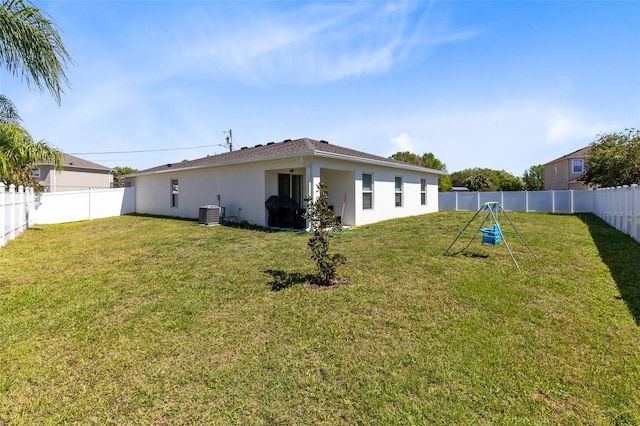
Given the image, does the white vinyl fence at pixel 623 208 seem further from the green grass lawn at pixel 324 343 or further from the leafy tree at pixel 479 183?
the leafy tree at pixel 479 183

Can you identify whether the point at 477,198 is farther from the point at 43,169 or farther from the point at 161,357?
the point at 43,169

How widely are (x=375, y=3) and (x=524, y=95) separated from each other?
249 inches

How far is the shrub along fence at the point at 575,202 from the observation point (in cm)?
893

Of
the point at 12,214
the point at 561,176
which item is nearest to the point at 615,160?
the point at 561,176

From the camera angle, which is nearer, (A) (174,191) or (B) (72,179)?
(A) (174,191)

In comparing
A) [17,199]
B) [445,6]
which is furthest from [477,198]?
[17,199]

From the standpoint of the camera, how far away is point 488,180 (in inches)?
1588

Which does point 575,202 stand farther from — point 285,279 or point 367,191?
point 285,279

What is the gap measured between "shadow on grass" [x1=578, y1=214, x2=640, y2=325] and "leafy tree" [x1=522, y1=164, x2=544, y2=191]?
146 ft

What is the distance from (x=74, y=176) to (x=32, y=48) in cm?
2636

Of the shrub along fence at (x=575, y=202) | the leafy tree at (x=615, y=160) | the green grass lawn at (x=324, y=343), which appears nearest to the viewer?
the green grass lawn at (x=324, y=343)

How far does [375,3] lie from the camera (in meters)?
8.38

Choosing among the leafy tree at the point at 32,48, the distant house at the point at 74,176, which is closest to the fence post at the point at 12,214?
the leafy tree at the point at 32,48

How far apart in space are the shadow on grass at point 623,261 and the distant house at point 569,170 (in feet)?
71.4
